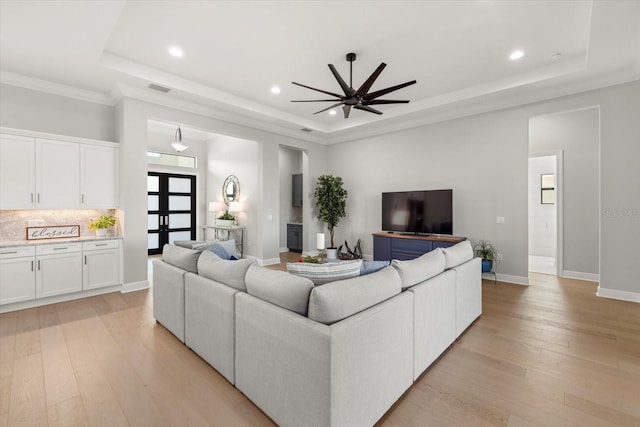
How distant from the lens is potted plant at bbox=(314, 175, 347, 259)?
23.7ft

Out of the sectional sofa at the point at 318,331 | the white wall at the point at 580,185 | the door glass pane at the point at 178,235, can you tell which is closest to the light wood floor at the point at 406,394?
the sectional sofa at the point at 318,331

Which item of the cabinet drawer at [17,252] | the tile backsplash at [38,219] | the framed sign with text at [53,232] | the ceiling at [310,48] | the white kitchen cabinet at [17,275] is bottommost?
the white kitchen cabinet at [17,275]

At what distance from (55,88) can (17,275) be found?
2749 millimetres

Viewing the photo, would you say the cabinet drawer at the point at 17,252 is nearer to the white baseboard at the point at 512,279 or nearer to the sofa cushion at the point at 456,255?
the sofa cushion at the point at 456,255

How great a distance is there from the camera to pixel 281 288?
6.03ft

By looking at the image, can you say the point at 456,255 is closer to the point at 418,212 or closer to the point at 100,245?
the point at 418,212

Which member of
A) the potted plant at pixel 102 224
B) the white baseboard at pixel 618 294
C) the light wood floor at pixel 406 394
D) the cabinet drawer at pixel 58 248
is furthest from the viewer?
the potted plant at pixel 102 224

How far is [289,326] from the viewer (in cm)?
166

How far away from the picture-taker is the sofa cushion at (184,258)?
281cm

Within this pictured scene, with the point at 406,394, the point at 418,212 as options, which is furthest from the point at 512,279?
the point at 406,394

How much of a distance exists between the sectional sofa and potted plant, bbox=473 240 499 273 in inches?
97.9

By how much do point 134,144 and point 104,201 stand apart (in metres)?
1.01

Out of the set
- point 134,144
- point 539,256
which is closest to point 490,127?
point 539,256

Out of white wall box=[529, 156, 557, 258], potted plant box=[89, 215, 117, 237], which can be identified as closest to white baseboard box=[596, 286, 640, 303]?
white wall box=[529, 156, 557, 258]
